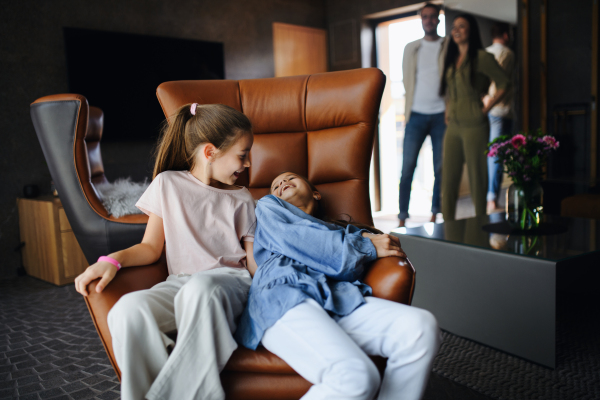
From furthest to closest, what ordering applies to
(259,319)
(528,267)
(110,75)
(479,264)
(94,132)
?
(110,75), (94,132), (479,264), (528,267), (259,319)

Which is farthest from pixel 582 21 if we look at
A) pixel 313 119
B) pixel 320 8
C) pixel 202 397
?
pixel 202 397

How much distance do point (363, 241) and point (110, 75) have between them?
9.85ft

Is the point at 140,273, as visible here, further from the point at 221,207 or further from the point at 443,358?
the point at 443,358

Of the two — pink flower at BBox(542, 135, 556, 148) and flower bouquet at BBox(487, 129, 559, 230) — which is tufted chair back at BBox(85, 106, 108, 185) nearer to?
flower bouquet at BBox(487, 129, 559, 230)

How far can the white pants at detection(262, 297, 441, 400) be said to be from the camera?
90 cm

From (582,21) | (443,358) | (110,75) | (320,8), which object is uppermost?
(320,8)

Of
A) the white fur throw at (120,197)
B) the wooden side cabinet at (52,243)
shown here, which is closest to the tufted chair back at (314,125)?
the white fur throw at (120,197)

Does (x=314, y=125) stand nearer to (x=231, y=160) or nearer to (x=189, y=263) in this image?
(x=231, y=160)

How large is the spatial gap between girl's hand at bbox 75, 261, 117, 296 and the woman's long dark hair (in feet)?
10.3

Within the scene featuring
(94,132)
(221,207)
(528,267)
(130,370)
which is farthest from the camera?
(94,132)

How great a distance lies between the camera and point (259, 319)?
1026mm

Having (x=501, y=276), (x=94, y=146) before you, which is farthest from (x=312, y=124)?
(x=94, y=146)

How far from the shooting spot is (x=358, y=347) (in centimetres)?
95

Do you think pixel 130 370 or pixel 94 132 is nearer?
pixel 130 370
